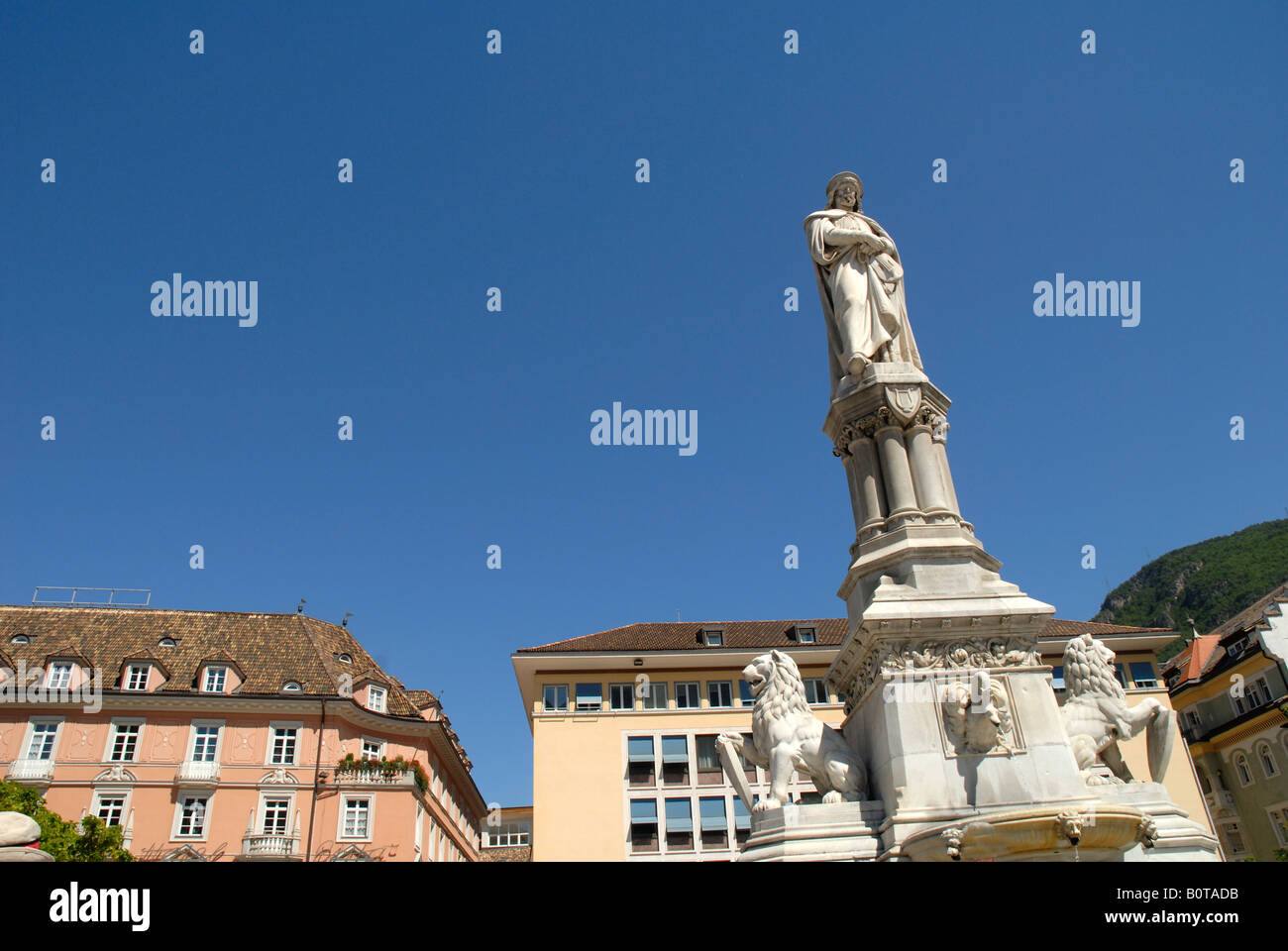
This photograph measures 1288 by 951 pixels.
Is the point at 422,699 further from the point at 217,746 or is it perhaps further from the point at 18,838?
the point at 18,838

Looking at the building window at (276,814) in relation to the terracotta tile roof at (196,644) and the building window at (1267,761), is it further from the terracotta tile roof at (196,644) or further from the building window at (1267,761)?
the building window at (1267,761)

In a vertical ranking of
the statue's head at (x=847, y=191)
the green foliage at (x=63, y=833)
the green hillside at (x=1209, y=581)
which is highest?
the green hillside at (x=1209, y=581)

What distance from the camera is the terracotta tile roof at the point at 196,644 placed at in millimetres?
47344

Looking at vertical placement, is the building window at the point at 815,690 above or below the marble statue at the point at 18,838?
above

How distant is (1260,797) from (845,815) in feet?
165

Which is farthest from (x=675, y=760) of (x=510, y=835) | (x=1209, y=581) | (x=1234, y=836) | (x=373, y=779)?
(x=1209, y=581)

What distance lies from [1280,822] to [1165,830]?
47386 mm

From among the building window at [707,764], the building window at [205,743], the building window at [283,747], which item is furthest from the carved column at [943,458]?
the building window at [205,743]

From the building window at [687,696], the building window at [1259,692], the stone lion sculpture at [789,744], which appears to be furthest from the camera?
the building window at [687,696]

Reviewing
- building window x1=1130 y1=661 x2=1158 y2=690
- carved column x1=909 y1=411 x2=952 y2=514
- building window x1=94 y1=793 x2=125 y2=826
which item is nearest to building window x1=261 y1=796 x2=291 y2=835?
building window x1=94 y1=793 x2=125 y2=826

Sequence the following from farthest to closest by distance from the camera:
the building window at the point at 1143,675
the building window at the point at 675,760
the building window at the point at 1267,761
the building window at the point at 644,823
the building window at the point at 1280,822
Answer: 1. the building window at the point at 1143,675
2. the building window at the point at 675,760
3. the building window at the point at 644,823
4. the building window at the point at 1267,761
5. the building window at the point at 1280,822

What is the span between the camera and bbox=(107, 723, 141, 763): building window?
141 feet

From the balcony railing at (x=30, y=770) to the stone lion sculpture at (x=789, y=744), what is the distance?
4389cm

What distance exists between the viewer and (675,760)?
4756cm
